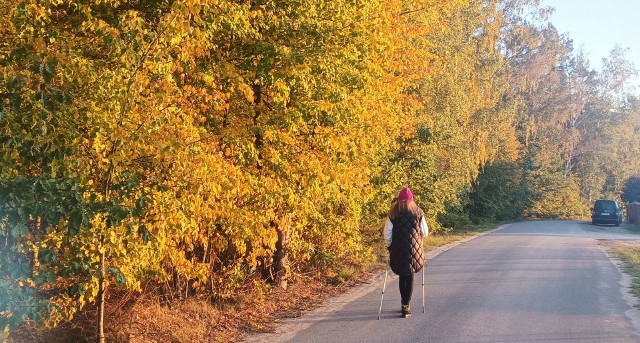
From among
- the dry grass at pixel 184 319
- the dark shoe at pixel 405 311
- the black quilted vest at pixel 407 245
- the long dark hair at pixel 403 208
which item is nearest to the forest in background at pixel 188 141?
the dry grass at pixel 184 319

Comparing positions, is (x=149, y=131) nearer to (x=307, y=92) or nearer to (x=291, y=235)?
(x=307, y=92)

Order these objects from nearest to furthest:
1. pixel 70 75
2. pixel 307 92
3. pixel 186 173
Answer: pixel 70 75, pixel 186 173, pixel 307 92

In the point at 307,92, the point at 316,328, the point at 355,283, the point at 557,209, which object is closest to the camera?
the point at 316,328

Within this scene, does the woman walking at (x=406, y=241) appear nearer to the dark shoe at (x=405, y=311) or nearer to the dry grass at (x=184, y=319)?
the dark shoe at (x=405, y=311)

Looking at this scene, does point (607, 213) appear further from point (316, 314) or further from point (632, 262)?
point (316, 314)

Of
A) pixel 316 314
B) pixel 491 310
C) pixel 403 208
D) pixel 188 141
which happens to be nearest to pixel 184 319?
pixel 316 314

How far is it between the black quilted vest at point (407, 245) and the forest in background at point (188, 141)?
1.35 meters

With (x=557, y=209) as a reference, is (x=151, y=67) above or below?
above

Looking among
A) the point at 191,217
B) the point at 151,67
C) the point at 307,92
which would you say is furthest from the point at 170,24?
the point at 307,92

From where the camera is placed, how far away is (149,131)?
6707 mm

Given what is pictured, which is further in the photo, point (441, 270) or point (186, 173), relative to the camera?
point (441, 270)

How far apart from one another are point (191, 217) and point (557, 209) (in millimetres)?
52390

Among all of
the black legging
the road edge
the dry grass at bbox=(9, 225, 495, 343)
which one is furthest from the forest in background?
the black legging

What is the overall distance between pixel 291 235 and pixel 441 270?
15.5 ft
